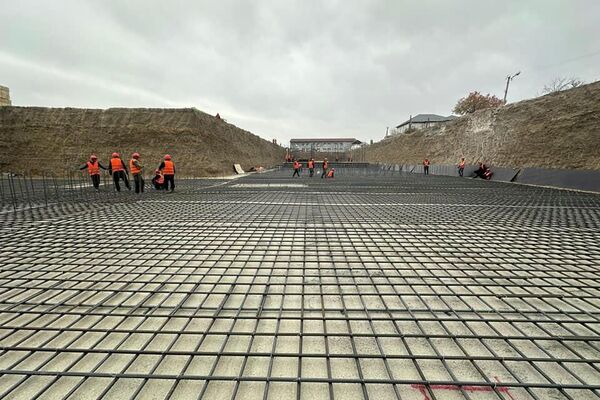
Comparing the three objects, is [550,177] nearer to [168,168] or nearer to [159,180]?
[168,168]

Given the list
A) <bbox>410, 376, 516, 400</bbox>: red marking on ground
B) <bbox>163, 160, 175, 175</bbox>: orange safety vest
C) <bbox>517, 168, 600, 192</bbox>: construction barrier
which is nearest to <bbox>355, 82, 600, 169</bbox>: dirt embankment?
<bbox>517, 168, 600, 192</bbox>: construction barrier

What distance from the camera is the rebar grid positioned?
1.32 m

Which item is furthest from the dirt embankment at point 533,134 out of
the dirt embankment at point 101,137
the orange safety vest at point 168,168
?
the dirt embankment at point 101,137

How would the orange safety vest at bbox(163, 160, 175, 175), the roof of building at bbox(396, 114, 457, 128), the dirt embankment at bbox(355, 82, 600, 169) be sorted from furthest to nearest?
1. the roof of building at bbox(396, 114, 457, 128)
2. the dirt embankment at bbox(355, 82, 600, 169)
3. the orange safety vest at bbox(163, 160, 175, 175)

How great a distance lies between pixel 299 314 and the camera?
1.89 m

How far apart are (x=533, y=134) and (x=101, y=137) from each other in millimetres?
31294

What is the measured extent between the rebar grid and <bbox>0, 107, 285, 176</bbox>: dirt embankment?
54.1ft

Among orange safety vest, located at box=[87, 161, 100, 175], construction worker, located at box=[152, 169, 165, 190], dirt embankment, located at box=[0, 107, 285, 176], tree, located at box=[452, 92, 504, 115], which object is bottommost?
construction worker, located at box=[152, 169, 165, 190]

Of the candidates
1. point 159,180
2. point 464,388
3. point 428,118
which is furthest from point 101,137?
point 428,118

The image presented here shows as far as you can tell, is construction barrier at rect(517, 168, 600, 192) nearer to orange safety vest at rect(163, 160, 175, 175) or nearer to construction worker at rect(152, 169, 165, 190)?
orange safety vest at rect(163, 160, 175, 175)

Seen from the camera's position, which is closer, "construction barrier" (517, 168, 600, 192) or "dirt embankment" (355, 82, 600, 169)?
"construction barrier" (517, 168, 600, 192)

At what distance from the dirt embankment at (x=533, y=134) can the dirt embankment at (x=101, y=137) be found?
20.8 m

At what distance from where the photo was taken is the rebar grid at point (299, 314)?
1324 mm

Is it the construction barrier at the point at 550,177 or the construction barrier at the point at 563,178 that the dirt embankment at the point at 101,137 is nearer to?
the construction barrier at the point at 550,177
